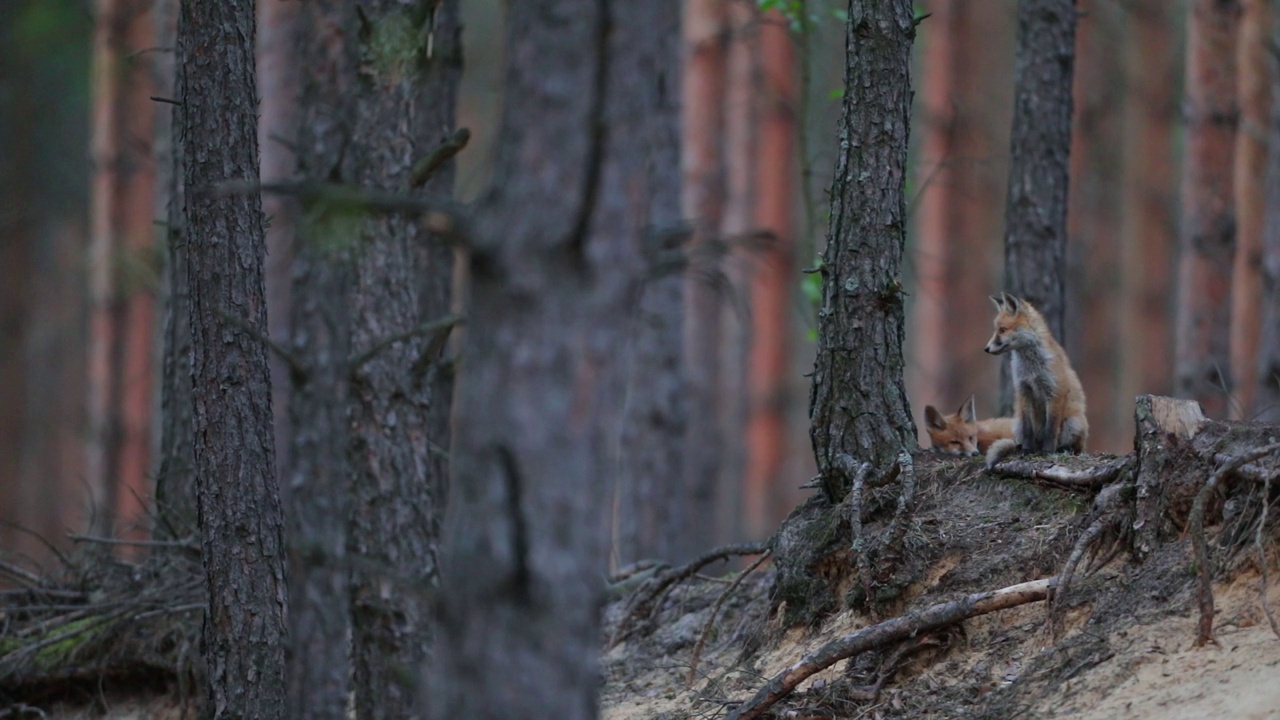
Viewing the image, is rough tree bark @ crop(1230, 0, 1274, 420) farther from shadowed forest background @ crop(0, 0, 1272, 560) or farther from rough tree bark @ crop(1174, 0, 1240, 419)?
rough tree bark @ crop(1174, 0, 1240, 419)

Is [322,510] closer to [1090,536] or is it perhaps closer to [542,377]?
[542,377]

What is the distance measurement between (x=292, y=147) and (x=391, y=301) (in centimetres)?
133

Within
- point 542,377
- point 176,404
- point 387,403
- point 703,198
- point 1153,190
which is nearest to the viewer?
point 542,377

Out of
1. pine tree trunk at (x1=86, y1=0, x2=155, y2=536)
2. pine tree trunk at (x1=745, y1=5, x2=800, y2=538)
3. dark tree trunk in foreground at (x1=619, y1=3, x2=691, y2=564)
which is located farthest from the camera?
pine tree trunk at (x1=745, y1=5, x2=800, y2=538)

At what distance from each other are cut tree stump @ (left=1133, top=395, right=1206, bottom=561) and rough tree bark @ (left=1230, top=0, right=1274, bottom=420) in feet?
30.8

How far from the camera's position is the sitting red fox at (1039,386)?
27.6ft

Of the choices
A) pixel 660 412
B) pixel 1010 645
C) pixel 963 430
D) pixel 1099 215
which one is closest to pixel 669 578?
pixel 963 430

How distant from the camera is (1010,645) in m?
6.48

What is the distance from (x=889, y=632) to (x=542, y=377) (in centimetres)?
307

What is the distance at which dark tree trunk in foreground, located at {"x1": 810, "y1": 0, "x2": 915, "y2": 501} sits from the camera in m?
7.42

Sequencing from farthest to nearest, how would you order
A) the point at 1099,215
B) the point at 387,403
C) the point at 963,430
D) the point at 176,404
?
the point at 1099,215
the point at 963,430
the point at 176,404
the point at 387,403

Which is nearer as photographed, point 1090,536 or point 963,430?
point 1090,536

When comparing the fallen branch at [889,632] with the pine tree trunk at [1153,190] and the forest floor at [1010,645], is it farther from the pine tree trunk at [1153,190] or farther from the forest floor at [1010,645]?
the pine tree trunk at [1153,190]

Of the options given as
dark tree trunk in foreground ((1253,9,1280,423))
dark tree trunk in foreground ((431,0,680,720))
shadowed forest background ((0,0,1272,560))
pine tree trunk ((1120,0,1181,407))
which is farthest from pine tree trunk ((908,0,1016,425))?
dark tree trunk in foreground ((431,0,680,720))
